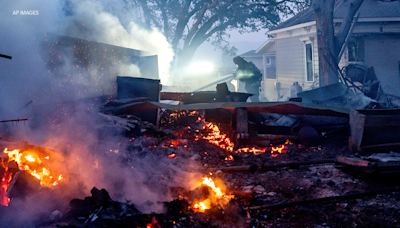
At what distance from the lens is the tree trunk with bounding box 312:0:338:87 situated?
10.4 m

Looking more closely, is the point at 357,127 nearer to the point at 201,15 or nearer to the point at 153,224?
the point at 153,224

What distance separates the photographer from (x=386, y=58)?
12.7 meters

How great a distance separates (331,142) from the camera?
636 centimetres

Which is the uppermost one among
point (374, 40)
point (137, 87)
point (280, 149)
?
point (374, 40)

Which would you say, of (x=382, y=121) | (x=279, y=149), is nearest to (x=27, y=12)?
(x=279, y=149)

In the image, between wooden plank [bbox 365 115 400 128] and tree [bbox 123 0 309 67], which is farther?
tree [bbox 123 0 309 67]

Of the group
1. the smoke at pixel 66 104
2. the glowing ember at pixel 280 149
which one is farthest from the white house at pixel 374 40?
the smoke at pixel 66 104

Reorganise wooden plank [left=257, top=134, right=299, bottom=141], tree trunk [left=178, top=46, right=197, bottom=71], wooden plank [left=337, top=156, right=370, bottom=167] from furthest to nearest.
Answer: tree trunk [left=178, top=46, right=197, bottom=71] < wooden plank [left=257, top=134, right=299, bottom=141] < wooden plank [left=337, top=156, right=370, bottom=167]

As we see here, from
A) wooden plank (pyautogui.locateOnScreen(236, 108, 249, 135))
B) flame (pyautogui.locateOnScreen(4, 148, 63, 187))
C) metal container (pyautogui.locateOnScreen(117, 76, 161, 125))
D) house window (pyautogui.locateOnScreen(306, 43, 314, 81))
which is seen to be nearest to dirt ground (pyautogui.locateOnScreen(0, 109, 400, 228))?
wooden plank (pyautogui.locateOnScreen(236, 108, 249, 135))

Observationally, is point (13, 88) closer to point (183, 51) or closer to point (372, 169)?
point (372, 169)

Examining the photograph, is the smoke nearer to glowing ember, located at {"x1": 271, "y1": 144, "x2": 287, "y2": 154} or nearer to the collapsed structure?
the collapsed structure

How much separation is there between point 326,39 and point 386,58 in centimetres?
473

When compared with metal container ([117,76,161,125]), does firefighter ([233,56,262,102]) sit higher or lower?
higher

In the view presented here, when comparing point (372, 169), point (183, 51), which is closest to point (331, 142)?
point (372, 169)
